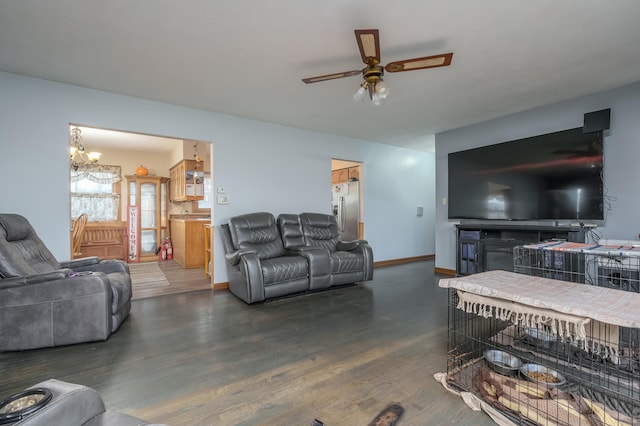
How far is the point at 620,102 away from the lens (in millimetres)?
3428

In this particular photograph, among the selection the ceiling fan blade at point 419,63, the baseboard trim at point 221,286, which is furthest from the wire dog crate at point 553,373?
the baseboard trim at point 221,286

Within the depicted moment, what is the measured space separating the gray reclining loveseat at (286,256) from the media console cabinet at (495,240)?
Answer: 160 centimetres

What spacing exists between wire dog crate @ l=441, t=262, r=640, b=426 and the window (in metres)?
7.85

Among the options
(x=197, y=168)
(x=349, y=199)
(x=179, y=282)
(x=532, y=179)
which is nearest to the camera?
(x=532, y=179)

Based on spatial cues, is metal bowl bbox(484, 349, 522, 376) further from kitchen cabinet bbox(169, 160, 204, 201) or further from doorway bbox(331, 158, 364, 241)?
kitchen cabinet bbox(169, 160, 204, 201)

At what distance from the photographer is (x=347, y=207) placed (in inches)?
249

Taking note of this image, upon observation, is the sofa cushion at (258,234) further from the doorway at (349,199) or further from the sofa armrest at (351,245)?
the doorway at (349,199)

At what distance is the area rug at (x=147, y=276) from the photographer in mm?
4469

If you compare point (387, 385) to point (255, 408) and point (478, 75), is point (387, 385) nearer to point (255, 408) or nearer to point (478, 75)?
point (255, 408)

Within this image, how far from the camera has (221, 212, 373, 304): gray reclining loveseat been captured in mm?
3482

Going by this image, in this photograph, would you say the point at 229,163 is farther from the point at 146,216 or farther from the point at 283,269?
the point at 146,216

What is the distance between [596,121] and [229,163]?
4.73 m

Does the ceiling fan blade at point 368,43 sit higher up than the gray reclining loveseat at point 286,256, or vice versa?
the ceiling fan blade at point 368,43

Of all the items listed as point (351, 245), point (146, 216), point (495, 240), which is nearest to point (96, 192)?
point (146, 216)
